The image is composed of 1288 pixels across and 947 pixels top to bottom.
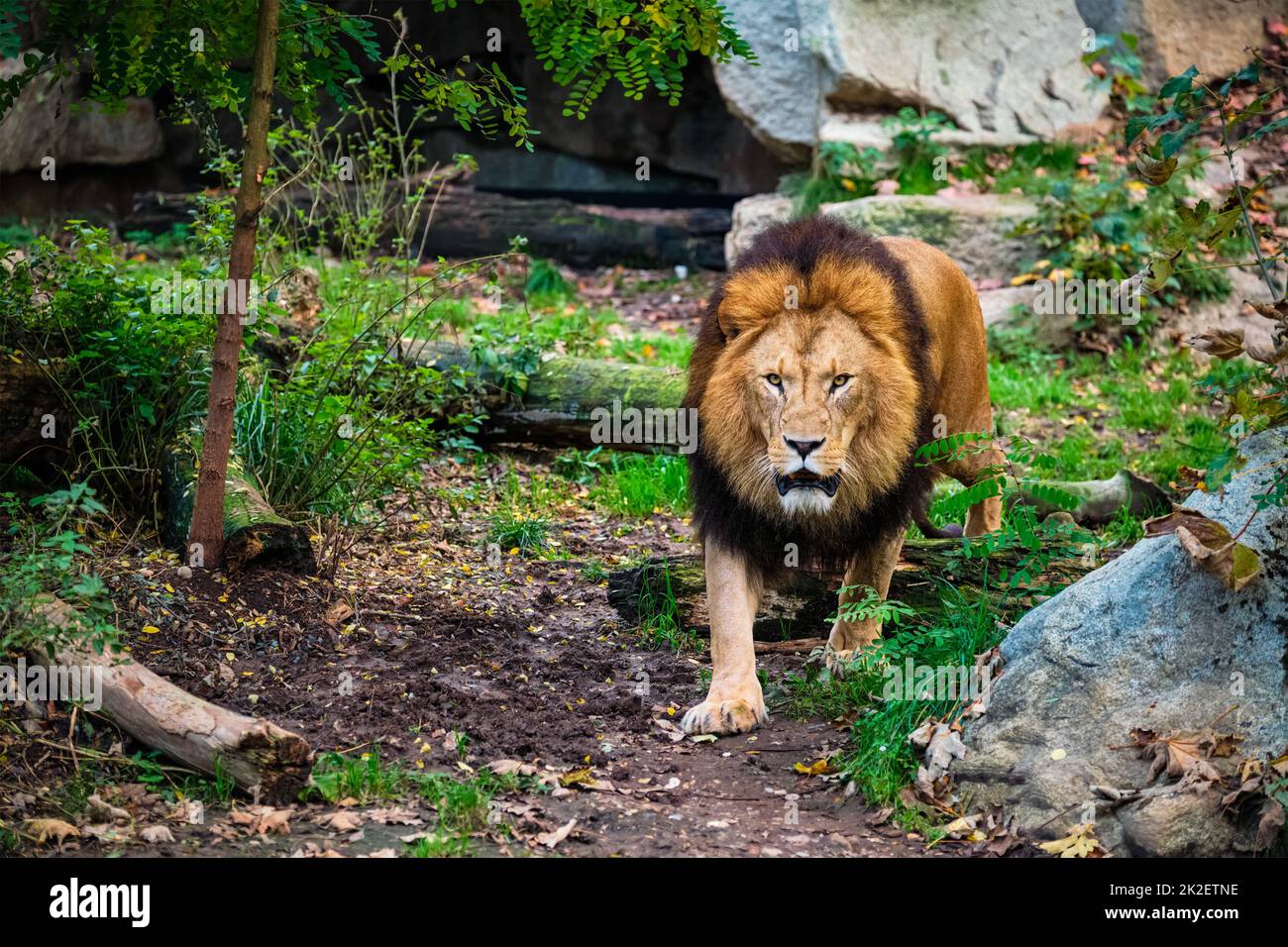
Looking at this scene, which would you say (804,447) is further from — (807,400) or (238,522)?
(238,522)

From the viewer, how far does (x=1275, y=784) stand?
3.66m

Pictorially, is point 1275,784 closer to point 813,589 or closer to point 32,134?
point 813,589

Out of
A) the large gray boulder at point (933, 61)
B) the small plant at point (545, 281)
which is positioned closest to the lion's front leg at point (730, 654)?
the small plant at point (545, 281)

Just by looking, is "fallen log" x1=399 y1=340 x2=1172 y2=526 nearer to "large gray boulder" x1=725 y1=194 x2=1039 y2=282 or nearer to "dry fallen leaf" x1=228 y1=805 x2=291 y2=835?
"large gray boulder" x1=725 y1=194 x2=1039 y2=282

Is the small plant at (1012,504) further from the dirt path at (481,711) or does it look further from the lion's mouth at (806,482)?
the dirt path at (481,711)

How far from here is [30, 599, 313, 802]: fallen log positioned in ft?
13.3

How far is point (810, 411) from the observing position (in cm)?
496

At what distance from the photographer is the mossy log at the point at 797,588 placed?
595cm

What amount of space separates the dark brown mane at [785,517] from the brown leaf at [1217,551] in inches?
54.1

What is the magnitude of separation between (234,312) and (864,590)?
2807mm

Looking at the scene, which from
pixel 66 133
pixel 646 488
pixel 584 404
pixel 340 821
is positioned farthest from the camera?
pixel 66 133

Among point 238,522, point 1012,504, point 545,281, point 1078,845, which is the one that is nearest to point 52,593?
point 238,522

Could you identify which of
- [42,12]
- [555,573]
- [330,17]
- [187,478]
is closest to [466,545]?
[555,573]

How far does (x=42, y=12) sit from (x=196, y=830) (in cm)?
1099
